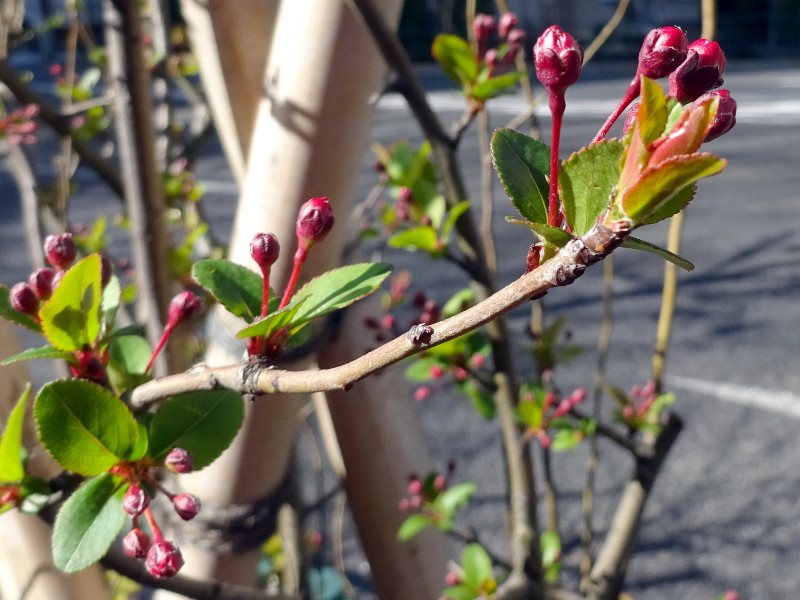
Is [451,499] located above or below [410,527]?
below

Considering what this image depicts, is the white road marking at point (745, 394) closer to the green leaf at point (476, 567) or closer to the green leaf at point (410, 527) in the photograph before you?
the green leaf at point (476, 567)

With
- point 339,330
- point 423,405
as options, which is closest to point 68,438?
point 339,330

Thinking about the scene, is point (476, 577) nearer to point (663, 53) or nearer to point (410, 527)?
point (410, 527)

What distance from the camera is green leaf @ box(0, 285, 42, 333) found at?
1.30ft

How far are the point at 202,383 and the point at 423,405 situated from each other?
2493 mm

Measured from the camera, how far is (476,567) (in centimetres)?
Answer: 82

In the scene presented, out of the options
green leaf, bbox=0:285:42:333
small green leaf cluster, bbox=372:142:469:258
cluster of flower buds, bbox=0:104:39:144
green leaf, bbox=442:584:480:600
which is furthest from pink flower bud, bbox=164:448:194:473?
cluster of flower buds, bbox=0:104:39:144

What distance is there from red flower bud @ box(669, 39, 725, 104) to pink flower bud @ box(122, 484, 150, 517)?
29 cm

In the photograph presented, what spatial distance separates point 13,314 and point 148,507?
130 millimetres

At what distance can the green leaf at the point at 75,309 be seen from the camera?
369 millimetres

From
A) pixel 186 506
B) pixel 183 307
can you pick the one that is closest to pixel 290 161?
pixel 183 307

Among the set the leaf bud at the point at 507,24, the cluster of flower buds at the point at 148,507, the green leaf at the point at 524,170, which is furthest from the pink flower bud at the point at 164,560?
the leaf bud at the point at 507,24

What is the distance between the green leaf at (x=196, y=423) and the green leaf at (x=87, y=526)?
0.03 meters

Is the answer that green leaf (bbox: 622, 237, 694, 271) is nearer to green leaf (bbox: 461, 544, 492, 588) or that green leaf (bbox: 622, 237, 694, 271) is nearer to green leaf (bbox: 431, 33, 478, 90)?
green leaf (bbox: 431, 33, 478, 90)
